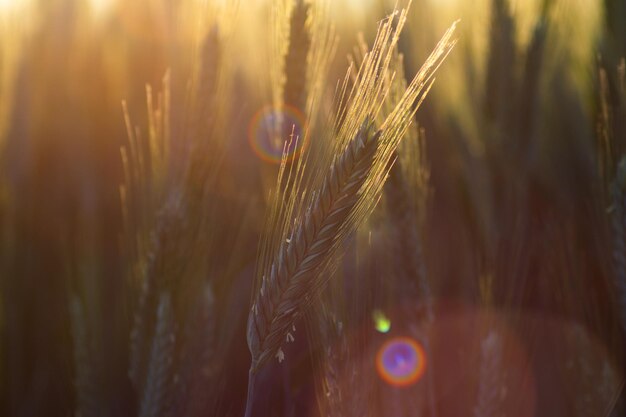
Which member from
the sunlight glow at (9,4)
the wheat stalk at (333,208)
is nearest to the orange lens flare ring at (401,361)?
the wheat stalk at (333,208)

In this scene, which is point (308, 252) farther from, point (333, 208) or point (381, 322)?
point (381, 322)

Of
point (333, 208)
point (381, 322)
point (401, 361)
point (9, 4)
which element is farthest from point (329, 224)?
point (9, 4)

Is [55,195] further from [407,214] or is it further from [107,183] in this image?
[407,214]

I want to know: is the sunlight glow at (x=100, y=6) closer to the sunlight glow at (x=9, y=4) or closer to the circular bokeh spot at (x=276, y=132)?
the sunlight glow at (x=9, y=4)

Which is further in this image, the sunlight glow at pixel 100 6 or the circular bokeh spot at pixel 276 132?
the sunlight glow at pixel 100 6

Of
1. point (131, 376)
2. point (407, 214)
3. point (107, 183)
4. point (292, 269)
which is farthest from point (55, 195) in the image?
point (292, 269)

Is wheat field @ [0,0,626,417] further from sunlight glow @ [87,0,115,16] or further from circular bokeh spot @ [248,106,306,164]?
sunlight glow @ [87,0,115,16]
